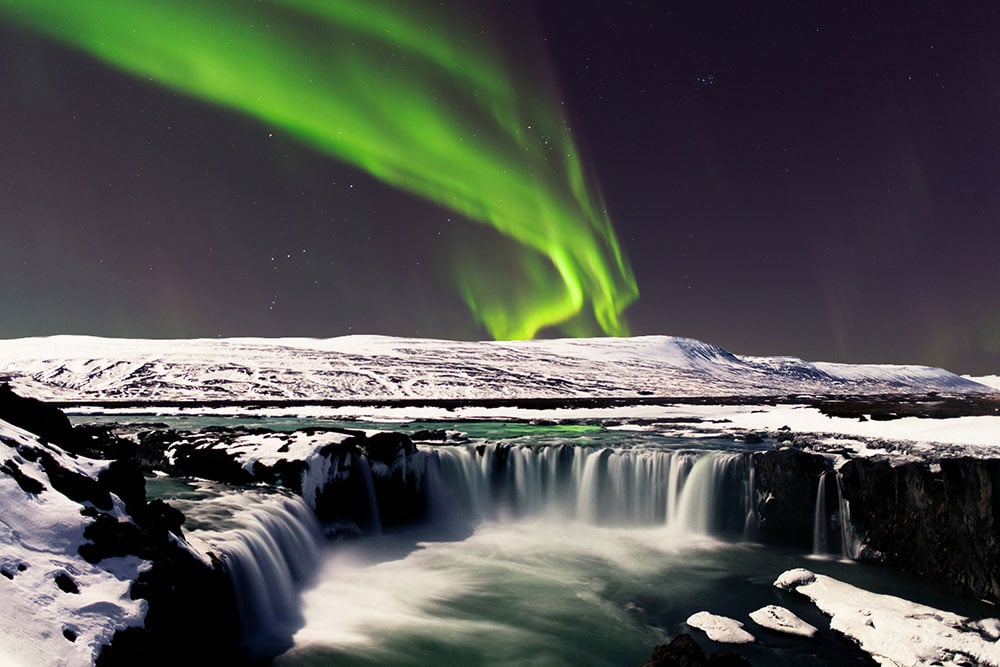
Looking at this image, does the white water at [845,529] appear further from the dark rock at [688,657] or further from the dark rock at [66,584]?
the dark rock at [66,584]

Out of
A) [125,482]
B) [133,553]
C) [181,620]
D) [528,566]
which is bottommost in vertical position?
[528,566]

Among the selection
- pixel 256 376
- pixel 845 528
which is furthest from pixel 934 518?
pixel 256 376

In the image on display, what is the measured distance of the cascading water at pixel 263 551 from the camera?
45.3 ft


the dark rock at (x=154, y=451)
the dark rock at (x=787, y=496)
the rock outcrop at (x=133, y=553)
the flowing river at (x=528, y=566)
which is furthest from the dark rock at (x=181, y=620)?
the dark rock at (x=787, y=496)

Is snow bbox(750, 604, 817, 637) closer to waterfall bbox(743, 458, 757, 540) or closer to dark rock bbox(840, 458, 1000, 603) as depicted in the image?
dark rock bbox(840, 458, 1000, 603)

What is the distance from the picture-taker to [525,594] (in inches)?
725

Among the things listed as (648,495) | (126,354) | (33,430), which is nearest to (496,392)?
(126,354)

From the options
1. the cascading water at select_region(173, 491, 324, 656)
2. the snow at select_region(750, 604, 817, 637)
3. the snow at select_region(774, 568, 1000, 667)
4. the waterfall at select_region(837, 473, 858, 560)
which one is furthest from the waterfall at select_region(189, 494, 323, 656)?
the waterfall at select_region(837, 473, 858, 560)

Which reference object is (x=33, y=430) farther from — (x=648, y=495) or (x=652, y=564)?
(x=648, y=495)

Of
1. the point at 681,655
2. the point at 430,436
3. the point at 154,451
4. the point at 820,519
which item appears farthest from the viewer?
the point at 430,436

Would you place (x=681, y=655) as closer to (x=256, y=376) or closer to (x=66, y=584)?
(x=66, y=584)

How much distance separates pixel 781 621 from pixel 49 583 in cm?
1532

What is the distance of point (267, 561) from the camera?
15.7 m

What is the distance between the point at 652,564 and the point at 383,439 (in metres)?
12.1
